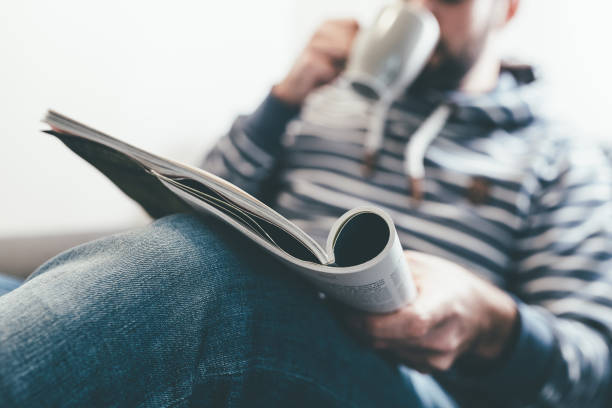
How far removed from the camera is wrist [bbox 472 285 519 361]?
0.53 m

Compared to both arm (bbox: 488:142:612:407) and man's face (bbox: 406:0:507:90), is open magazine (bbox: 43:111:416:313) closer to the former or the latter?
arm (bbox: 488:142:612:407)

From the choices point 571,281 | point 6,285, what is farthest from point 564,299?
point 6,285

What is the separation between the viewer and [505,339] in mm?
544

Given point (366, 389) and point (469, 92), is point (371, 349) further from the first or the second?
point (469, 92)

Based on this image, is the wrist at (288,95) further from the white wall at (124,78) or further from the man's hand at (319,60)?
the white wall at (124,78)

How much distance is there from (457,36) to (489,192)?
1.05ft

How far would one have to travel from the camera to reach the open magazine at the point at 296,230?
1.02ft

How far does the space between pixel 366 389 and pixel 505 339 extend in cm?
21

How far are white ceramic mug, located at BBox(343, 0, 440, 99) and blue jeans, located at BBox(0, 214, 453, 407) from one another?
42 centimetres

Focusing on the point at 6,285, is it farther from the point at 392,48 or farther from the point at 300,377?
the point at 392,48

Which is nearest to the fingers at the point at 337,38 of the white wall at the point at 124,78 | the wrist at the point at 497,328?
the white wall at the point at 124,78

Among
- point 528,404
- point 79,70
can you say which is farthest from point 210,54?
point 528,404

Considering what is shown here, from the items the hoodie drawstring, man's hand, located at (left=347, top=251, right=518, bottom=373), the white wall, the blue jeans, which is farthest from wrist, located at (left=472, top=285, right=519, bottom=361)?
the white wall

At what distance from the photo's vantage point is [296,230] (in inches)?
12.1
